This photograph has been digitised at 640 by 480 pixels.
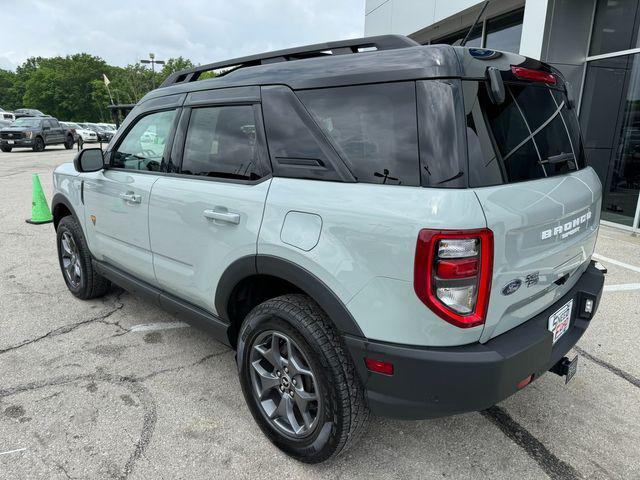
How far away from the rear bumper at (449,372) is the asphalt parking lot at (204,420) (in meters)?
0.56

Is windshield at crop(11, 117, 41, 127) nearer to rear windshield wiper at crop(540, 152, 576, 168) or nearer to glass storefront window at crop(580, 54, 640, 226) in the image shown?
glass storefront window at crop(580, 54, 640, 226)

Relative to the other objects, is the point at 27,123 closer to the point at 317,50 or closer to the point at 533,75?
the point at 317,50

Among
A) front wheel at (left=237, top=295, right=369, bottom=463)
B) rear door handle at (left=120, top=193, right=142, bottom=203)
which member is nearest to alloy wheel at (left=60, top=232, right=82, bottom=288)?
rear door handle at (left=120, top=193, right=142, bottom=203)

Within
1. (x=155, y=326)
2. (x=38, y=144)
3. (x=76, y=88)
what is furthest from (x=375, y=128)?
(x=76, y=88)

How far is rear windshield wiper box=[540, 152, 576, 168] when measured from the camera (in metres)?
2.13

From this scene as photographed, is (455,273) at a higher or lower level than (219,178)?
lower

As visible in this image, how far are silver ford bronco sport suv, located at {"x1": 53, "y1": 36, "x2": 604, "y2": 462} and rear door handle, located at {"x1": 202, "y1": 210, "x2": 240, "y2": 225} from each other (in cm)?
1

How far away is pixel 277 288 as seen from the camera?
8.13ft

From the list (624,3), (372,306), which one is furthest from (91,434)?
(624,3)

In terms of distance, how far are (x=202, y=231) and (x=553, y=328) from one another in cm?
183

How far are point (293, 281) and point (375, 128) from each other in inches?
29.5

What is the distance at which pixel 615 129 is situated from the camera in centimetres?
782

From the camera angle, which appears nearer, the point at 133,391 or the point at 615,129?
the point at 133,391

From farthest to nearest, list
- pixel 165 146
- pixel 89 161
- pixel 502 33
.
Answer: pixel 502 33 → pixel 89 161 → pixel 165 146
